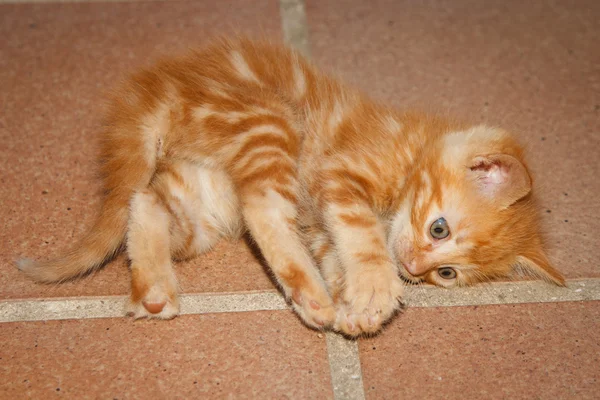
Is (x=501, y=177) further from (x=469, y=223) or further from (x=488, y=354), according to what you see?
(x=488, y=354)

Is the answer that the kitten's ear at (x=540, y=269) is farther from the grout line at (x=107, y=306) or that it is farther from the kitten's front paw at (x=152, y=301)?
the kitten's front paw at (x=152, y=301)

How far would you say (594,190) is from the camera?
1.63 meters

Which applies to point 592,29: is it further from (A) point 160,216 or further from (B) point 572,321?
(A) point 160,216

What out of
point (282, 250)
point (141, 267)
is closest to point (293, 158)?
point (282, 250)

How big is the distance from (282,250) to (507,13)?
1.32 meters

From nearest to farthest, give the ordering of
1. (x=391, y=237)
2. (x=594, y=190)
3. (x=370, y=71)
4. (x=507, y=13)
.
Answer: (x=391, y=237) < (x=594, y=190) < (x=370, y=71) < (x=507, y=13)

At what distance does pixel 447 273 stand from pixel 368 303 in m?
0.24

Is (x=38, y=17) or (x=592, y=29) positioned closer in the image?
(x=38, y=17)

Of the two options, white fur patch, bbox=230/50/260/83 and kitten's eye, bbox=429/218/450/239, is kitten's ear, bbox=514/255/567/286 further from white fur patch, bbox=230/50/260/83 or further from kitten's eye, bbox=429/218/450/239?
white fur patch, bbox=230/50/260/83

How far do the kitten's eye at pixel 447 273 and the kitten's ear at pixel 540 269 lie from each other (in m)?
0.15

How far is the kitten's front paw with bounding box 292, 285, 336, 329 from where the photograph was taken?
1.27m

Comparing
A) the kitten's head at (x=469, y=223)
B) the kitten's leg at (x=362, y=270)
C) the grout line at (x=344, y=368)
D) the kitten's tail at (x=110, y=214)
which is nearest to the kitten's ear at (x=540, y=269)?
the kitten's head at (x=469, y=223)

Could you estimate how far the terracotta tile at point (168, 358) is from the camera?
1.17 metres

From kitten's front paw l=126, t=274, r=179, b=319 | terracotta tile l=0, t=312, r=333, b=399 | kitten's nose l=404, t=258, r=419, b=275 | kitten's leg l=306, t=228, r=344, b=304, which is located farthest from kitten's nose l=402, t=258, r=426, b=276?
kitten's front paw l=126, t=274, r=179, b=319
